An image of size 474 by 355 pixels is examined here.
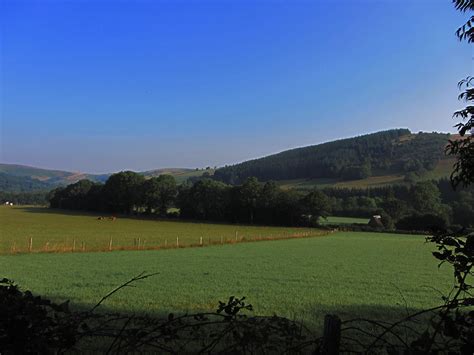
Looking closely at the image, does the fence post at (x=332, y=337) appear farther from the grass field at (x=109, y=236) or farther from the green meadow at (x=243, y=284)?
the grass field at (x=109, y=236)

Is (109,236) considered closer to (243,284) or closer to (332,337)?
(243,284)

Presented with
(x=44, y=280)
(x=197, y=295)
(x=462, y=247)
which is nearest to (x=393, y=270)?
(x=197, y=295)

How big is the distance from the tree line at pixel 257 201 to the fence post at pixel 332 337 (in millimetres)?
80277

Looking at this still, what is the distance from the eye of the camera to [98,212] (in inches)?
4124

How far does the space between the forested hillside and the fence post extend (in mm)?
146908

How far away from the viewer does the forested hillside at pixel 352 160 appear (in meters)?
149

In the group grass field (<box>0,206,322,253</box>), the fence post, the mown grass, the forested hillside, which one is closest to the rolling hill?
the forested hillside

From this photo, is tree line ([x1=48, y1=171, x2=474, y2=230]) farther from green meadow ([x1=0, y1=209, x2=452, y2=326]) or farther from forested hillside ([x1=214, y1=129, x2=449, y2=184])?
green meadow ([x1=0, y1=209, x2=452, y2=326])

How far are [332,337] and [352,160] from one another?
170530 mm

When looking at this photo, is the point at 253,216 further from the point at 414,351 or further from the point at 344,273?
the point at 414,351

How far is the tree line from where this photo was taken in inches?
3314

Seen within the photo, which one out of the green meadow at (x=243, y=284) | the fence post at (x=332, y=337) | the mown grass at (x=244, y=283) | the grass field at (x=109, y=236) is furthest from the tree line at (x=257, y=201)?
the fence post at (x=332, y=337)

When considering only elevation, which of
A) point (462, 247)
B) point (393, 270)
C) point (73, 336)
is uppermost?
point (462, 247)

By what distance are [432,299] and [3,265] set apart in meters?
23.0
